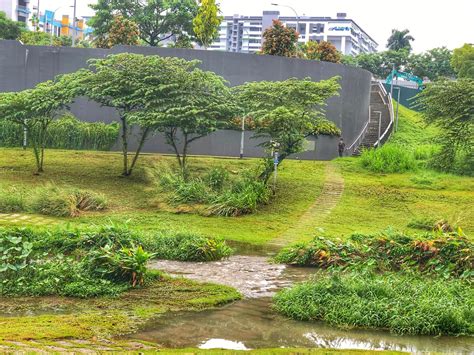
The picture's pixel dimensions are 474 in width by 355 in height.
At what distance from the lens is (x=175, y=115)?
23578 millimetres

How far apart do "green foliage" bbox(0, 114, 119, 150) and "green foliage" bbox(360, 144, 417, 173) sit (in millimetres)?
11318

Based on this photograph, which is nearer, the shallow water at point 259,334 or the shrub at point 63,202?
the shallow water at point 259,334

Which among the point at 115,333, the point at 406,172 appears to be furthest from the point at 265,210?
the point at 115,333

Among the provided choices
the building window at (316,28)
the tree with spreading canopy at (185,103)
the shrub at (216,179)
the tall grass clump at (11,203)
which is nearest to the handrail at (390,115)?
the tree with spreading canopy at (185,103)

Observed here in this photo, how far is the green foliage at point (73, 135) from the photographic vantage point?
30.8 metres

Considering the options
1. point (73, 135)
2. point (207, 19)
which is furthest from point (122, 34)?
point (73, 135)

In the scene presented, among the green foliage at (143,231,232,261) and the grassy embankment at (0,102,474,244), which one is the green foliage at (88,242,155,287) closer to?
the green foliage at (143,231,232,261)

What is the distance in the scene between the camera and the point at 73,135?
102ft

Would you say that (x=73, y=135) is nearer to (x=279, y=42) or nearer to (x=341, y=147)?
(x=279, y=42)

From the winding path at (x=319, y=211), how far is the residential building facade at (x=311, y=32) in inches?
3360

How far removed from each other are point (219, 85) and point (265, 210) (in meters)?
5.23

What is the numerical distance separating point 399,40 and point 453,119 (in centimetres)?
6212

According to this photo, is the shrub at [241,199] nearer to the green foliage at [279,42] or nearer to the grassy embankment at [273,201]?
the grassy embankment at [273,201]

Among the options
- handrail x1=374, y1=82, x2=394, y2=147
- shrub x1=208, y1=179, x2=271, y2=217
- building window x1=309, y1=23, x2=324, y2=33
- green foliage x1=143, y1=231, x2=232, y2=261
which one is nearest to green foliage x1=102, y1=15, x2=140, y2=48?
handrail x1=374, y1=82, x2=394, y2=147
